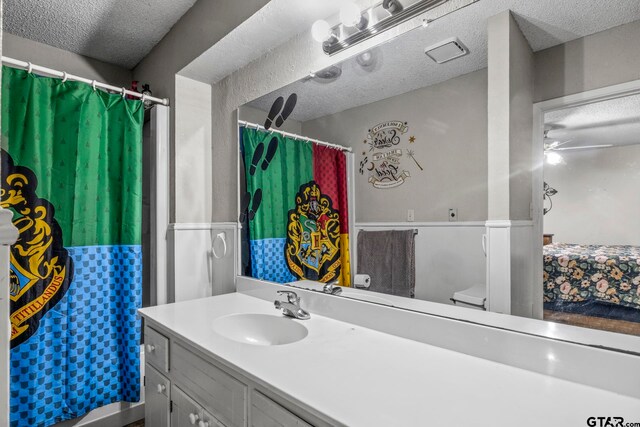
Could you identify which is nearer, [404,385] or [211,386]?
[404,385]

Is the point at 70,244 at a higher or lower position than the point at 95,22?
lower

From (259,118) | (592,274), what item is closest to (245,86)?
(259,118)

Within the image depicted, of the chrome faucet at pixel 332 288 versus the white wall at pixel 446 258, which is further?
the chrome faucet at pixel 332 288

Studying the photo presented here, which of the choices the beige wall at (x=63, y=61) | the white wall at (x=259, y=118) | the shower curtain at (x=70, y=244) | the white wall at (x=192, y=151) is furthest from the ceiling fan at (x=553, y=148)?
the beige wall at (x=63, y=61)

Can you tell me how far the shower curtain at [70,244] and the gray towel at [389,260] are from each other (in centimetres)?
126

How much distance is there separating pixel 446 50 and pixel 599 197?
637 mm

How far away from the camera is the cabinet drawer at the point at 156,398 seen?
132cm

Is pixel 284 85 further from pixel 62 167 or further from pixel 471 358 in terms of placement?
pixel 471 358

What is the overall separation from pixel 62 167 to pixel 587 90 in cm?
212

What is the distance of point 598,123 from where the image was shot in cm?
85

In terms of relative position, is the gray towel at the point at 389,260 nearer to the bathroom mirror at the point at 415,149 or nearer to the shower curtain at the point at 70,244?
the bathroom mirror at the point at 415,149

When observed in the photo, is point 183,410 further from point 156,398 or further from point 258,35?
point 258,35

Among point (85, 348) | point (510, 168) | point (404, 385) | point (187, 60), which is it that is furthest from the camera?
point (187, 60)

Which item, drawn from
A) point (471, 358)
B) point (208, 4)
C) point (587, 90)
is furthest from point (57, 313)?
point (587, 90)
